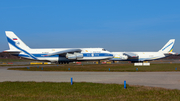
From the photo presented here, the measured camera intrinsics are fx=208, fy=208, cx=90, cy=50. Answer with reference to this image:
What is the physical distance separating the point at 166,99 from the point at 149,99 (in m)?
0.94

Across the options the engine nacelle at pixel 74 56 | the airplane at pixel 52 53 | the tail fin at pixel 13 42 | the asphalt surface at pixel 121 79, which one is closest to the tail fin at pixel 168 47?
the airplane at pixel 52 53

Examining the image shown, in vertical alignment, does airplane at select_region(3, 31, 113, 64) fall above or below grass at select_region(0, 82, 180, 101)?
above

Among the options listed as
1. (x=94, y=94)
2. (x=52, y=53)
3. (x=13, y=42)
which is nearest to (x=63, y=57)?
(x=52, y=53)

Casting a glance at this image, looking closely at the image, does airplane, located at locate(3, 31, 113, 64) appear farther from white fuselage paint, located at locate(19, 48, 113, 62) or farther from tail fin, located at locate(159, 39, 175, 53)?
tail fin, located at locate(159, 39, 175, 53)

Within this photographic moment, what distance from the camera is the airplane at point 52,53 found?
59812 mm

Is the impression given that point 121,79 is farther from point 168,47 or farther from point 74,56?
point 168,47

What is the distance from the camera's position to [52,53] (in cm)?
6003

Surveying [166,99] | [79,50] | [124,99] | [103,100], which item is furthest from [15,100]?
[79,50]

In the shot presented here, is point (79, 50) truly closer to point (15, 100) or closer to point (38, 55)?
point (38, 55)

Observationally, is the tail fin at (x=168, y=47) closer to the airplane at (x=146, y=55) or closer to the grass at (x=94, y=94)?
the airplane at (x=146, y=55)

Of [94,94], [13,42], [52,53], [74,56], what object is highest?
[13,42]

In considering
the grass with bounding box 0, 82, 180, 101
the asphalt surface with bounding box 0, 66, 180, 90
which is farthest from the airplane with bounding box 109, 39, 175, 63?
the grass with bounding box 0, 82, 180, 101

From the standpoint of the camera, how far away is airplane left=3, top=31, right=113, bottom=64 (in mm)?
59812

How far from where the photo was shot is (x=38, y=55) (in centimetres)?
6028
